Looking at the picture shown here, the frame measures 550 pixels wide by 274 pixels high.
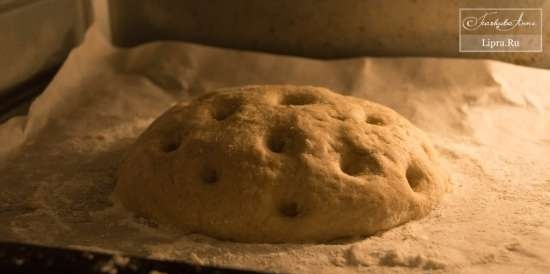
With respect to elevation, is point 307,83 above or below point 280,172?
above

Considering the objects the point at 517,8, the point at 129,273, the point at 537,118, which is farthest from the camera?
the point at 517,8

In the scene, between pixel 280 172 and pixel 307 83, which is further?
pixel 307 83

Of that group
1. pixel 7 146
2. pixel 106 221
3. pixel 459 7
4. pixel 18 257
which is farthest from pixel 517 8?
pixel 18 257

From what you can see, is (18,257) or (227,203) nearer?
(18,257)

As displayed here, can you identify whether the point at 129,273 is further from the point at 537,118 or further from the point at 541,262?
the point at 537,118
